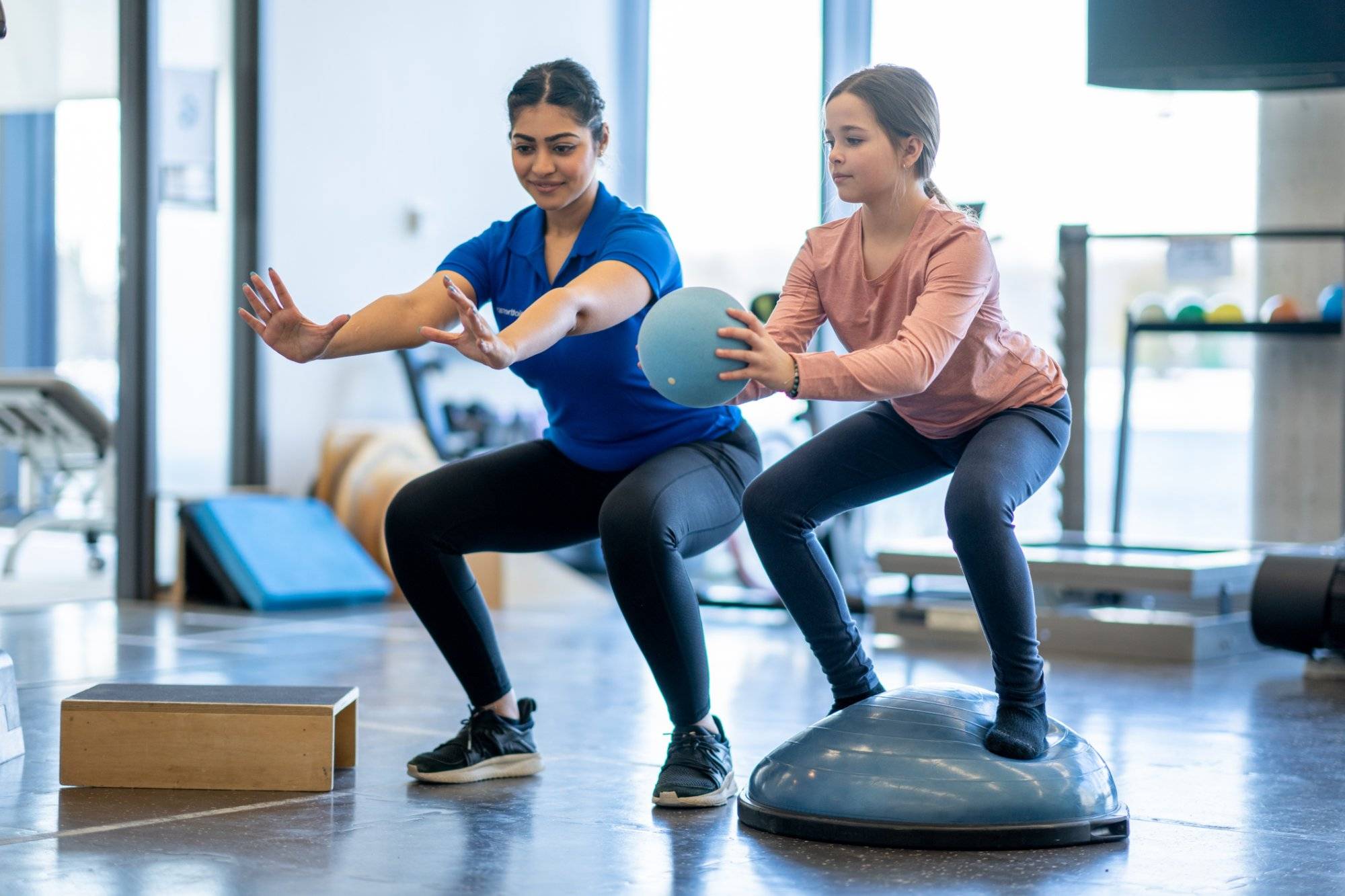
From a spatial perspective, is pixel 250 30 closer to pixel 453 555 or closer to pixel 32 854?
pixel 453 555

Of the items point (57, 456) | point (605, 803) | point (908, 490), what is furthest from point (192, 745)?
point (57, 456)

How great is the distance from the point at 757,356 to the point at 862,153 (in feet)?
1.53

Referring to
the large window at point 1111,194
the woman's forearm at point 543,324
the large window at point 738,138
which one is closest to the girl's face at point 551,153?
the woman's forearm at point 543,324

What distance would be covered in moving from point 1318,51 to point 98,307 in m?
4.40

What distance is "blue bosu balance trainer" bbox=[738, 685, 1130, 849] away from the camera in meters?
2.26

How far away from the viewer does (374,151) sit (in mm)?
6520

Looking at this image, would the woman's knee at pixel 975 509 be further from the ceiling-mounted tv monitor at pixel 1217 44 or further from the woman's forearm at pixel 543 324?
the ceiling-mounted tv monitor at pixel 1217 44

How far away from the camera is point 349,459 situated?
6215 millimetres

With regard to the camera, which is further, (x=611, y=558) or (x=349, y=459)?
(x=349, y=459)

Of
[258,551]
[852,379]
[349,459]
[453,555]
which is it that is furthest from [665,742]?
[349,459]

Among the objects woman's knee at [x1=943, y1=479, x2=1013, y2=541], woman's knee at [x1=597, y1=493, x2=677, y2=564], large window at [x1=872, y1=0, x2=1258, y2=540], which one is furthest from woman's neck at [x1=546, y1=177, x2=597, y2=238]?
large window at [x1=872, y1=0, x2=1258, y2=540]

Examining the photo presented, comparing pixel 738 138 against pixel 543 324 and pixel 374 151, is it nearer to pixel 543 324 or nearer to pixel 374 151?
pixel 374 151

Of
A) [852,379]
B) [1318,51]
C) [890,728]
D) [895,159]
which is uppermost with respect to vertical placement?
[1318,51]

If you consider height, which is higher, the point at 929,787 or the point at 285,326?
the point at 285,326
